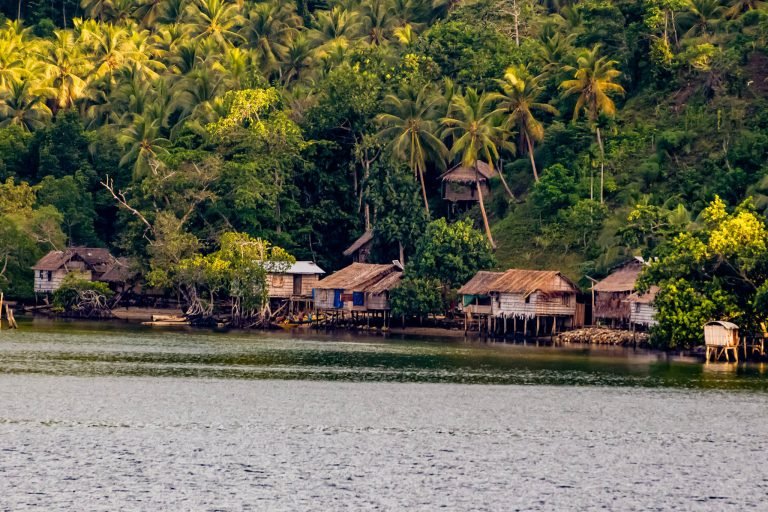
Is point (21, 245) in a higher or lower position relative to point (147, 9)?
lower

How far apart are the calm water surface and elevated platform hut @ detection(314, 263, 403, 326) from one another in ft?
61.4

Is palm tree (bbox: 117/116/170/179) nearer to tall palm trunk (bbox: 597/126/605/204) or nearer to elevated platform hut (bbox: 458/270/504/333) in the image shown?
elevated platform hut (bbox: 458/270/504/333)

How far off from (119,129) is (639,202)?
Answer: 47.6m

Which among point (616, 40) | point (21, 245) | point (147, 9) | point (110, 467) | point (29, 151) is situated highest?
point (147, 9)

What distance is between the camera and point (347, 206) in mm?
104625

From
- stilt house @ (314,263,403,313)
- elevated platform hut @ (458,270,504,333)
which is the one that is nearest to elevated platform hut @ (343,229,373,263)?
stilt house @ (314,263,403,313)

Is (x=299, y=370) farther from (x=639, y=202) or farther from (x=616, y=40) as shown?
(x=616, y=40)

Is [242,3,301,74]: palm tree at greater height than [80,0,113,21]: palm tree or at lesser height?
lesser

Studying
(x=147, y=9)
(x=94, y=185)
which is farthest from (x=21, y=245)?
(x=147, y=9)

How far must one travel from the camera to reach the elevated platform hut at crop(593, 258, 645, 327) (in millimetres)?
80688

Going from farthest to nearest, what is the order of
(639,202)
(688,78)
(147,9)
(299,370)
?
1. (147,9)
2. (688,78)
3. (639,202)
4. (299,370)

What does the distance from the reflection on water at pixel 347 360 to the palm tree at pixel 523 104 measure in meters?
18.5

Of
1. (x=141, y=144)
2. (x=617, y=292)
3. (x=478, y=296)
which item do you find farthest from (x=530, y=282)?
(x=141, y=144)

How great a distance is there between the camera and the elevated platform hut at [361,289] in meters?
93.2
